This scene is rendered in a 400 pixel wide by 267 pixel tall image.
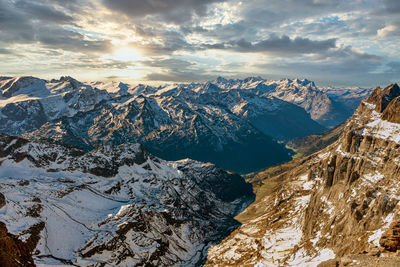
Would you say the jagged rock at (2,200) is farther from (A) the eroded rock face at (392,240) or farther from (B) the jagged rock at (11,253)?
(A) the eroded rock face at (392,240)

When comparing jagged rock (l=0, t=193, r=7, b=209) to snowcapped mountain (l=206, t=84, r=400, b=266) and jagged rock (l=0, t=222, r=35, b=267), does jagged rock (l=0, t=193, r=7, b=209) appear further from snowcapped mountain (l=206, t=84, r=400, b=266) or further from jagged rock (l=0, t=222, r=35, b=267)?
snowcapped mountain (l=206, t=84, r=400, b=266)

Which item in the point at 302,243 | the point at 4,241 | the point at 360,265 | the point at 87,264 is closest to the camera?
the point at 4,241

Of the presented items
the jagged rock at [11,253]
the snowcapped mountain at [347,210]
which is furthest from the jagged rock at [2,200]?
the snowcapped mountain at [347,210]

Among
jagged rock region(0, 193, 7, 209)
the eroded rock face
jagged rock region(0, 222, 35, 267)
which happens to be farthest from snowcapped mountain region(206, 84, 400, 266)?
jagged rock region(0, 193, 7, 209)

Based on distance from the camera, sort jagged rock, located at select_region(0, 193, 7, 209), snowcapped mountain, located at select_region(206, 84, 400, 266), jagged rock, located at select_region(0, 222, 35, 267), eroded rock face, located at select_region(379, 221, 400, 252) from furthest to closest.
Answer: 1. jagged rock, located at select_region(0, 193, 7, 209)
2. snowcapped mountain, located at select_region(206, 84, 400, 266)
3. eroded rock face, located at select_region(379, 221, 400, 252)
4. jagged rock, located at select_region(0, 222, 35, 267)

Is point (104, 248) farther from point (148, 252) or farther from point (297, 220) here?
point (297, 220)

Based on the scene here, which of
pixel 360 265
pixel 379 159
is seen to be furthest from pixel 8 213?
pixel 379 159

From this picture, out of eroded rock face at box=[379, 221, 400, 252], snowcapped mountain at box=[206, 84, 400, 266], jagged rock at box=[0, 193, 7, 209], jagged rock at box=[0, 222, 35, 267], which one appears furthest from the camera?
jagged rock at box=[0, 193, 7, 209]

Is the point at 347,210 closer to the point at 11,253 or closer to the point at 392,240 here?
the point at 392,240

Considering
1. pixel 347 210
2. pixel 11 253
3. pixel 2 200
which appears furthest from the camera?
pixel 2 200

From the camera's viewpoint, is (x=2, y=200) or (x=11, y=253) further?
(x=2, y=200)

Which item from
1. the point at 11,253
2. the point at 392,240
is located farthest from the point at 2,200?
the point at 392,240
